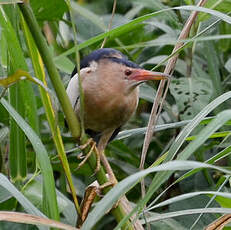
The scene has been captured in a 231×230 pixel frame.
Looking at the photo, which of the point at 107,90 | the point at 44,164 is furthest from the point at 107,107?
the point at 44,164

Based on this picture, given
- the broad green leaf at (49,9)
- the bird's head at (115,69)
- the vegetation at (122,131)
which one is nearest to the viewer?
the vegetation at (122,131)

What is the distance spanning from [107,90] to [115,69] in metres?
0.06

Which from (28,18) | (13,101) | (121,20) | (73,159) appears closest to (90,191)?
(13,101)

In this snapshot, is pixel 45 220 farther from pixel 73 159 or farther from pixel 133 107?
pixel 73 159

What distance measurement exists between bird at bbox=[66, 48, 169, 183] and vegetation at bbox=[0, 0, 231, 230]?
2.7 inches

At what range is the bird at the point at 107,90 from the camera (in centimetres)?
161

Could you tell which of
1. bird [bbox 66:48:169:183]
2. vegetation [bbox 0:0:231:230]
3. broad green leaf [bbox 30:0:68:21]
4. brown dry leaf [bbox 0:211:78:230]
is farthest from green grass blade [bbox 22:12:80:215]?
broad green leaf [bbox 30:0:68:21]

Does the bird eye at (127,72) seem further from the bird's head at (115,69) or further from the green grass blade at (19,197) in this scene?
the green grass blade at (19,197)

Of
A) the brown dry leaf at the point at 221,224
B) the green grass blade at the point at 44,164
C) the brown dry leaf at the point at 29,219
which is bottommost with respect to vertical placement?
the brown dry leaf at the point at 221,224

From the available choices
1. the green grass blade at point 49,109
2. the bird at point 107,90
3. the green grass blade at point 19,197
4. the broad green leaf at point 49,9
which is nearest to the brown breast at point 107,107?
the bird at point 107,90

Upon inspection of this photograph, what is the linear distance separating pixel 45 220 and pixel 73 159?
1.04 m

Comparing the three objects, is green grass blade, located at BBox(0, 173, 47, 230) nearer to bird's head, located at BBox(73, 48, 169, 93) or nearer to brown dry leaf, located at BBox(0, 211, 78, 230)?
brown dry leaf, located at BBox(0, 211, 78, 230)

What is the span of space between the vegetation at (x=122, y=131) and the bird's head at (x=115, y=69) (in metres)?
0.06

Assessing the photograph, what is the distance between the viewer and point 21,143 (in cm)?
154
